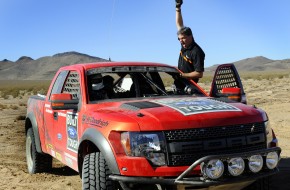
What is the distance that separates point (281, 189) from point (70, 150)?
107 inches

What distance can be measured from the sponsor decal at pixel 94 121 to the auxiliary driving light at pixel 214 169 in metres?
1.05

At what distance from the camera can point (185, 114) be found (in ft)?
13.5

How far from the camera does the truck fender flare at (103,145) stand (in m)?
4.02

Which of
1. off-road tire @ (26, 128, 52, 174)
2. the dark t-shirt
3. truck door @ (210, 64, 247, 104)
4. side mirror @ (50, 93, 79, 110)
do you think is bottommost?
off-road tire @ (26, 128, 52, 174)

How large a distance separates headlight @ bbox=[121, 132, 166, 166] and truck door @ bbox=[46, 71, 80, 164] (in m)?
1.25

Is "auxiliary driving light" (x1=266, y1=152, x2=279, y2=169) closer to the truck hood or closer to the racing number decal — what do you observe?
the truck hood

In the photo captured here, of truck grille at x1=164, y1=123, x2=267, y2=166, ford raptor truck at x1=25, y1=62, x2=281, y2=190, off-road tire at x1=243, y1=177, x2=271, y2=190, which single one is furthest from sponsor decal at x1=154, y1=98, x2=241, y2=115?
off-road tire at x1=243, y1=177, x2=271, y2=190

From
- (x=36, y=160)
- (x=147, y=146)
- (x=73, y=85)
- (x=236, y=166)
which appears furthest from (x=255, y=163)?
(x=36, y=160)

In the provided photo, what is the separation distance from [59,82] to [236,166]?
343 cm

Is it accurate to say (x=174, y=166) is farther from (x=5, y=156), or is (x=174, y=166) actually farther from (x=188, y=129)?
(x=5, y=156)

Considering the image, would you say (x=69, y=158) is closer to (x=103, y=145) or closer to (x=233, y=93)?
(x=103, y=145)

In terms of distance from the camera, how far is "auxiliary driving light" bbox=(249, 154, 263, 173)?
3988mm

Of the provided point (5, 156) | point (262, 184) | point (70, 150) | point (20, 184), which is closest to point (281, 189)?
point (262, 184)

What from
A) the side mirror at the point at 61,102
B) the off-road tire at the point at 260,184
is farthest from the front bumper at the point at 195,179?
the side mirror at the point at 61,102
